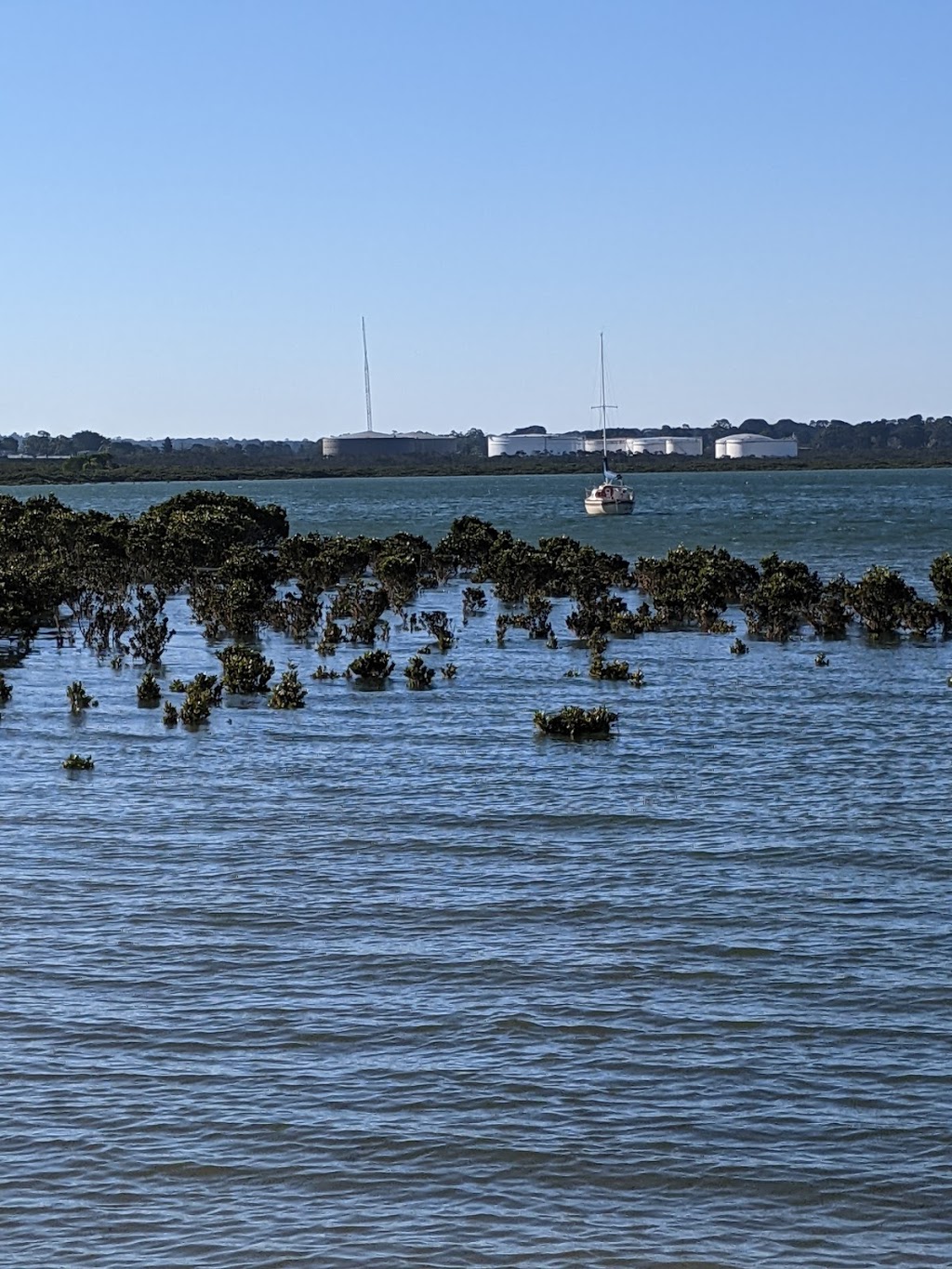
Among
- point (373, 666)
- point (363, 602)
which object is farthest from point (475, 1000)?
point (363, 602)

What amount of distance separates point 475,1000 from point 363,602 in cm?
→ 2997

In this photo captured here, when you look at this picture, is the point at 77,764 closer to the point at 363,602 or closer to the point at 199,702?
the point at 199,702

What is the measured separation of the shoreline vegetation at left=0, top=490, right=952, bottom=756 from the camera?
3244 centimetres

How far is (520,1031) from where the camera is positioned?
40.3 ft

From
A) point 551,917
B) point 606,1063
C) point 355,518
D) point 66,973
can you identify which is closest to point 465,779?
point 551,917

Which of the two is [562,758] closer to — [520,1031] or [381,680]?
[381,680]

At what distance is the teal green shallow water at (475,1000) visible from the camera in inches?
371

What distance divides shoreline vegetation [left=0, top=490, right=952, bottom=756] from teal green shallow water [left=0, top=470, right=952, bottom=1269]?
5.16 metres

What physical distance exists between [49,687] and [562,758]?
11.5 metres

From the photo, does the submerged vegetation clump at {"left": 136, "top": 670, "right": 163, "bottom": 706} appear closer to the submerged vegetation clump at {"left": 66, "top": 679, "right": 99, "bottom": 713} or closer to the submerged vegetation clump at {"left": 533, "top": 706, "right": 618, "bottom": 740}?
the submerged vegetation clump at {"left": 66, "top": 679, "right": 99, "bottom": 713}

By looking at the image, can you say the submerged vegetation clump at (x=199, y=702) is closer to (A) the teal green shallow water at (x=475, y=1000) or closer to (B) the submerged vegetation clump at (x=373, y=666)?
(A) the teal green shallow water at (x=475, y=1000)

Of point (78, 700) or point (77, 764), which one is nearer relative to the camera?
point (77, 764)

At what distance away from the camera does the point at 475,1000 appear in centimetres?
1291

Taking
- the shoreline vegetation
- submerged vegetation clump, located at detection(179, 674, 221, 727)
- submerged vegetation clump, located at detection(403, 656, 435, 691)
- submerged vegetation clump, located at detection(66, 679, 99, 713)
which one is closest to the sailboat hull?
the shoreline vegetation
